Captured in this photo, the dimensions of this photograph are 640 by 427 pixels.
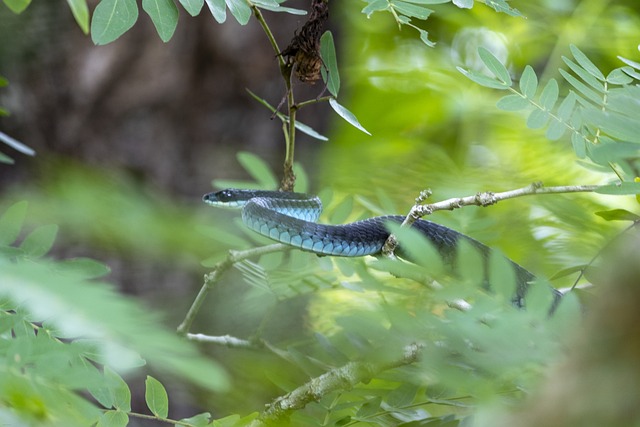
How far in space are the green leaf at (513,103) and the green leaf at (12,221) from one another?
850 millimetres

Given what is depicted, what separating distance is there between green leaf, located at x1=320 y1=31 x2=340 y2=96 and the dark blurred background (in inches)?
32.2

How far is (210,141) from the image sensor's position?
3672 mm

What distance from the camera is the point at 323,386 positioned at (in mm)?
1204

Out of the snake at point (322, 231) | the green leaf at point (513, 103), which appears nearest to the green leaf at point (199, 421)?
the snake at point (322, 231)

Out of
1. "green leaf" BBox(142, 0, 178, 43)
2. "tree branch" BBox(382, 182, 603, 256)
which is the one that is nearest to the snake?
"tree branch" BBox(382, 182, 603, 256)

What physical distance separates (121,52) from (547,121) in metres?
2.49

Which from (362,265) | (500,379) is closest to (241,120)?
(362,265)

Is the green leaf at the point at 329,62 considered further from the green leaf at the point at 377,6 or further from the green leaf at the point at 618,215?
the green leaf at the point at 618,215

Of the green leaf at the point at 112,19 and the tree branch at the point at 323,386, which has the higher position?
the green leaf at the point at 112,19

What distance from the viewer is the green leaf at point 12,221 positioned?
4.33 ft

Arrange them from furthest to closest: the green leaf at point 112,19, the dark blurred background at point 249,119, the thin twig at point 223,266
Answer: the dark blurred background at point 249,119 → the thin twig at point 223,266 → the green leaf at point 112,19

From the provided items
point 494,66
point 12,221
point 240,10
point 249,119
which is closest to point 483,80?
point 494,66

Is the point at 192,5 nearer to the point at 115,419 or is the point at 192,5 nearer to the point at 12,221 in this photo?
the point at 12,221

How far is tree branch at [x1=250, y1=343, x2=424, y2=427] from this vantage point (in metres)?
1.15
